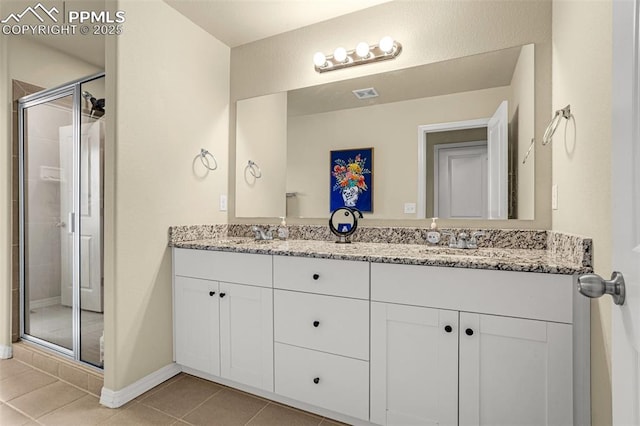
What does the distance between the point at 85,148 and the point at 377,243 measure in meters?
1.99

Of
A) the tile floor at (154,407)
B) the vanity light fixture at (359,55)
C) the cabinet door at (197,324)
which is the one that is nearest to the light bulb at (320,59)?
the vanity light fixture at (359,55)

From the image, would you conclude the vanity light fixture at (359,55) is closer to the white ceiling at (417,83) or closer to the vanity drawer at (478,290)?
the white ceiling at (417,83)

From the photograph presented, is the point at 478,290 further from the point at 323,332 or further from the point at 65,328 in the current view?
the point at 65,328

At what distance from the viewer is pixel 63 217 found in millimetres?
2283

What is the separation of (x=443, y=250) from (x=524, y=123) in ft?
2.60

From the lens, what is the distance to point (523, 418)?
4.09ft

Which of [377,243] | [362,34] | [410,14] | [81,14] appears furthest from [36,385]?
[410,14]

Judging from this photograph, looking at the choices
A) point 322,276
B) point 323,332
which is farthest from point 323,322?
point 322,276

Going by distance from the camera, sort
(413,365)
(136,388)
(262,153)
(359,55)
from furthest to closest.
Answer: (262,153) → (359,55) → (136,388) → (413,365)

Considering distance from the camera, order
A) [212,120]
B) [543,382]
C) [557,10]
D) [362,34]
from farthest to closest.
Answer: [212,120], [362,34], [557,10], [543,382]

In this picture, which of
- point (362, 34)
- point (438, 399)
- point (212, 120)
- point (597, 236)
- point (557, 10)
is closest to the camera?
point (597, 236)

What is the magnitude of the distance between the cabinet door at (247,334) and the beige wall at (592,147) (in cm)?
135

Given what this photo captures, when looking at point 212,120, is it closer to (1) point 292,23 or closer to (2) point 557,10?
(1) point 292,23

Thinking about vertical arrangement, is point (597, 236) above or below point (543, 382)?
above
